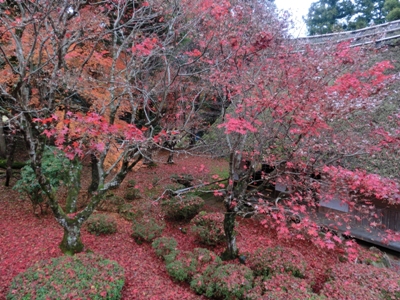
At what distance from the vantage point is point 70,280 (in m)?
4.32

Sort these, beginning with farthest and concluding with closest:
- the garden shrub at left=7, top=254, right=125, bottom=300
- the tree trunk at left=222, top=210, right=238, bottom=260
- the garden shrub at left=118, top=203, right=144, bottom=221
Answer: the garden shrub at left=118, top=203, right=144, bottom=221
the tree trunk at left=222, top=210, right=238, bottom=260
the garden shrub at left=7, top=254, right=125, bottom=300

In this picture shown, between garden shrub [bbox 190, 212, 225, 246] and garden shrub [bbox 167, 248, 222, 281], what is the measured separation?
3.40ft

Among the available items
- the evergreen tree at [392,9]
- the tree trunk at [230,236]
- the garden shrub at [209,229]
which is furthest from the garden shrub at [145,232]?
the evergreen tree at [392,9]

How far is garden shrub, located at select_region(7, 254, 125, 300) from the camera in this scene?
13.3 feet

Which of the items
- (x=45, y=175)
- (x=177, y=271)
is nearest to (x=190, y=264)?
(x=177, y=271)

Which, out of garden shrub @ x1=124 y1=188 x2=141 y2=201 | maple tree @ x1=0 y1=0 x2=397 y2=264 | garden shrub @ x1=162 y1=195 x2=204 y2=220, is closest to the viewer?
maple tree @ x1=0 y1=0 x2=397 y2=264

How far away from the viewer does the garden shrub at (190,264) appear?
18.6 ft

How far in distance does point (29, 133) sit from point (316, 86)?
608 centimetres

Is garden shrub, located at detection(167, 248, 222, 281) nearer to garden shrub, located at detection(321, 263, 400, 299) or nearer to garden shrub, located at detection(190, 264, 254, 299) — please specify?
garden shrub, located at detection(190, 264, 254, 299)

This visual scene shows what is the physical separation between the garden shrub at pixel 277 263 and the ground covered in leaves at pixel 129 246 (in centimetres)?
31

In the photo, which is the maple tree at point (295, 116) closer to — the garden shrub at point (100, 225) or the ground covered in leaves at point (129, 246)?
the ground covered in leaves at point (129, 246)

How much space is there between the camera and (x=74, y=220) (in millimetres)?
5469

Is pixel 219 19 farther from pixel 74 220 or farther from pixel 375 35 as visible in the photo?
pixel 375 35

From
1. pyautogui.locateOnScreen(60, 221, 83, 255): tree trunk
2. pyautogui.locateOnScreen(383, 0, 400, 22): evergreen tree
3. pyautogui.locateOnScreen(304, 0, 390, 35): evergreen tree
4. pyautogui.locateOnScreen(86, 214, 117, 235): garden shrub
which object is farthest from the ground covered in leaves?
pyautogui.locateOnScreen(304, 0, 390, 35): evergreen tree
